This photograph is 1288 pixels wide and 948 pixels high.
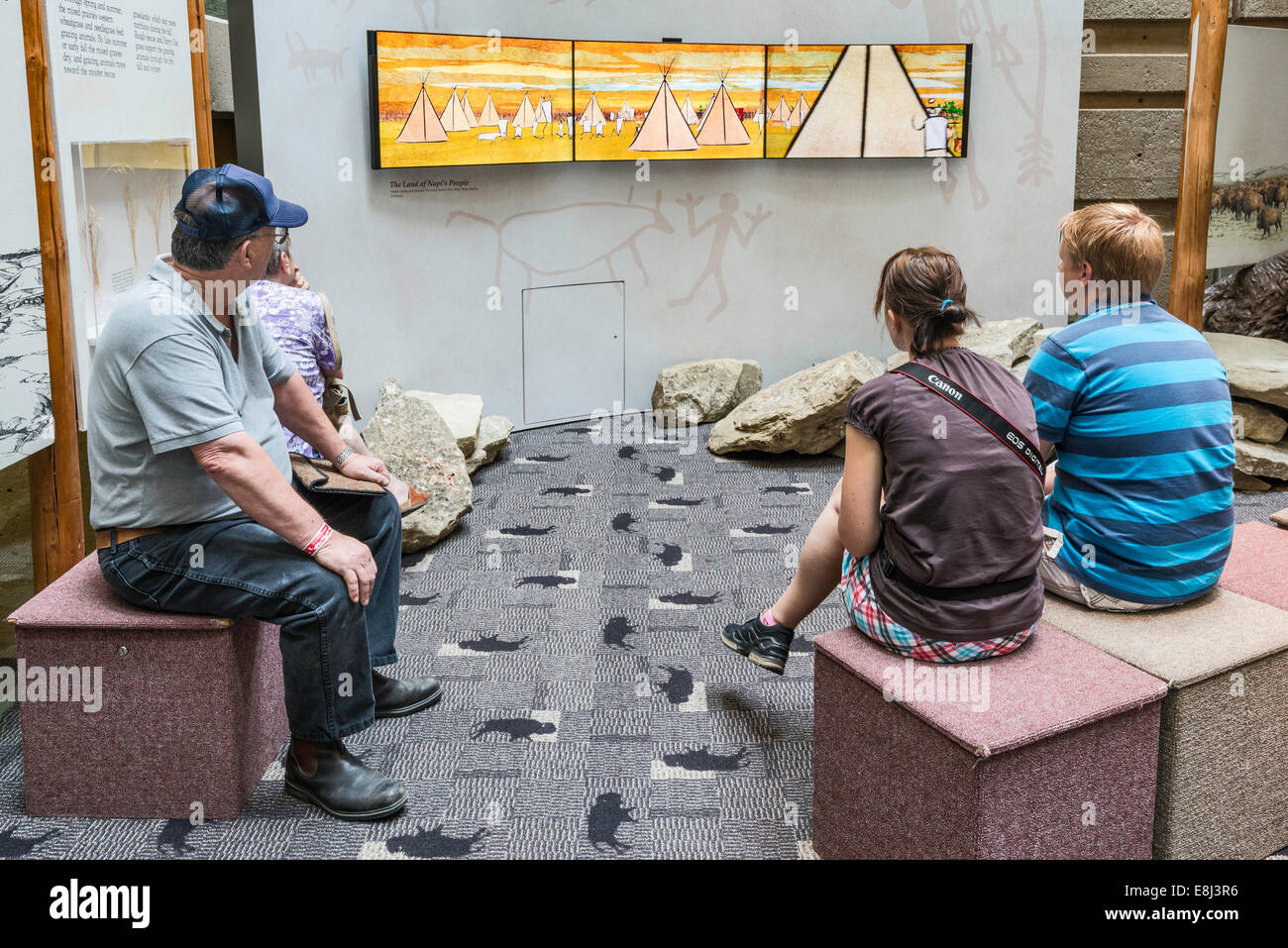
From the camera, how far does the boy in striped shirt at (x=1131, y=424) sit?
2.69m

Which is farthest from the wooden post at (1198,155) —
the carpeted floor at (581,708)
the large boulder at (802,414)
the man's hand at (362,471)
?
the man's hand at (362,471)

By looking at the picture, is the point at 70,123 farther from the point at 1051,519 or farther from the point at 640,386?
the point at 640,386

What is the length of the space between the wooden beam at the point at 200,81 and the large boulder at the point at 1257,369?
188 inches

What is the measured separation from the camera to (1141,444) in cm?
270

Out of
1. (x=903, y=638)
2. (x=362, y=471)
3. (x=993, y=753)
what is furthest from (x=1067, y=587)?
(x=362, y=471)

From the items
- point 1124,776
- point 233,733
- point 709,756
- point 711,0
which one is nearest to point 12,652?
point 233,733

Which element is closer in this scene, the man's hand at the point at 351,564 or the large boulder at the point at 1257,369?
→ the man's hand at the point at 351,564

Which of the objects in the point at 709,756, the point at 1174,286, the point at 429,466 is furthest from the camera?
the point at 1174,286

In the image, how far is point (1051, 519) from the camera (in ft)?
9.57

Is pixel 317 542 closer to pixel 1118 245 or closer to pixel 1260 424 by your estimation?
pixel 1118 245

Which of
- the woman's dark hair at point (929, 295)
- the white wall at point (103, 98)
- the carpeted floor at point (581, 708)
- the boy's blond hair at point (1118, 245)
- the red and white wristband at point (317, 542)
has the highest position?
the white wall at point (103, 98)

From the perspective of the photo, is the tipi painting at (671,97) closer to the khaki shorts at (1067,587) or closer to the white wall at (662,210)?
the white wall at (662,210)

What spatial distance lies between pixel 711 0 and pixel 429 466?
3608mm

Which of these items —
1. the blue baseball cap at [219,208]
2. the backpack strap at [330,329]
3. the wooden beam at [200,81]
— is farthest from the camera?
the wooden beam at [200,81]
